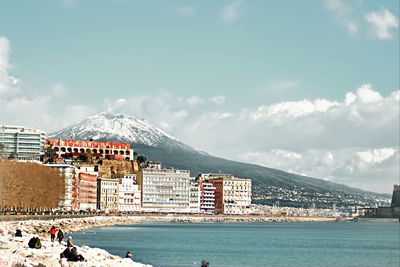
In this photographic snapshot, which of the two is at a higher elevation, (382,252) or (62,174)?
(62,174)

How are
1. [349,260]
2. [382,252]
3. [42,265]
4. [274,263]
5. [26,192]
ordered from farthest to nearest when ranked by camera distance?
[26,192] → [382,252] → [349,260] → [274,263] → [42,265]

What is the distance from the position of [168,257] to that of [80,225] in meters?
56.9

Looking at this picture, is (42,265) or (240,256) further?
(240,256)

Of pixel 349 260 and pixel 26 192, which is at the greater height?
pixel 26 192

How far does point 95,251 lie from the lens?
5916 centimetres

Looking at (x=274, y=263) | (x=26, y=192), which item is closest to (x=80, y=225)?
(x=26, y=192)

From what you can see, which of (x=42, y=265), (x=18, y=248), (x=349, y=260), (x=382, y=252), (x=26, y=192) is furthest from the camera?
(x=26, y=192)

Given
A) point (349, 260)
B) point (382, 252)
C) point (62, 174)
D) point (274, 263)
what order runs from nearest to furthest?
point (274, 263) < point (349, 260) < point (382, 252) < point (62, 174)

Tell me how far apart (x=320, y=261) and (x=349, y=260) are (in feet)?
17.8

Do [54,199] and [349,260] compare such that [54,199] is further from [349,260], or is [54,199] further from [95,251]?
[95,251]

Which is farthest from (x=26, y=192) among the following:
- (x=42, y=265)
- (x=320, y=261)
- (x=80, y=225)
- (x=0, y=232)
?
(x=42, y=265)

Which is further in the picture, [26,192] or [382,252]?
[26,192]

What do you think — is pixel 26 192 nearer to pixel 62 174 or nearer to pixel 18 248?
pixel 62 174

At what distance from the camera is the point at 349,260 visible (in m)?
93.3
